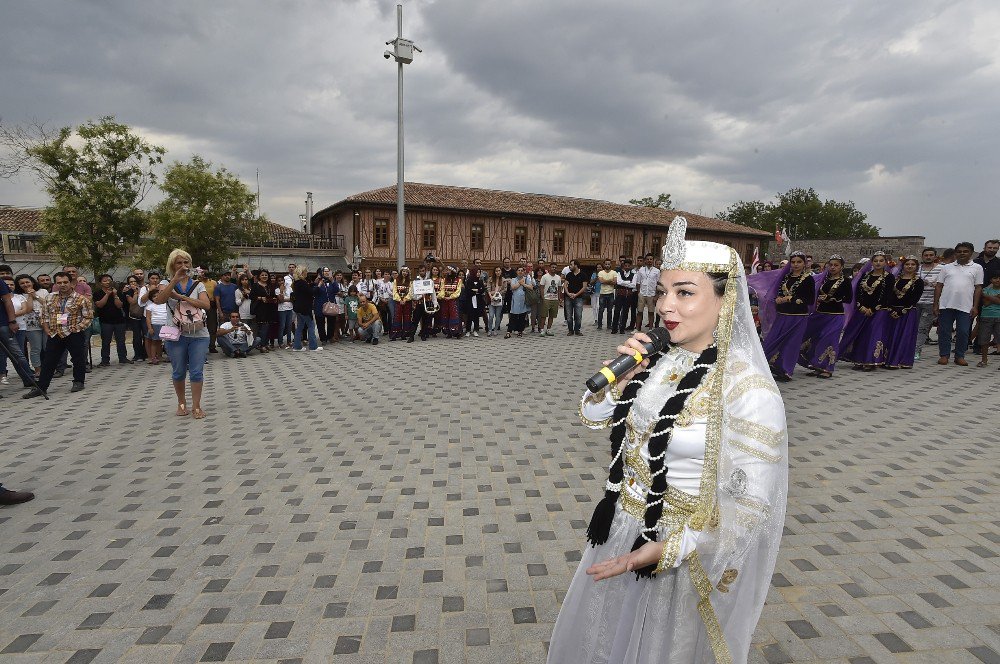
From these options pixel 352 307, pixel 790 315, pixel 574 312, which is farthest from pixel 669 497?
pixel 574 312

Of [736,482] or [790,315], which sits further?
[790,315]

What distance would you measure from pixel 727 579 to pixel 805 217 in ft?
265

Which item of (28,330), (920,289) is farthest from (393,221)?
(920,289)

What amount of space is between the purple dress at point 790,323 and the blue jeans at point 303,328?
942 cm

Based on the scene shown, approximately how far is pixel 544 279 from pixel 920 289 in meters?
7.98

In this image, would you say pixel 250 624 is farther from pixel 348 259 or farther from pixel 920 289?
pixel 348 259

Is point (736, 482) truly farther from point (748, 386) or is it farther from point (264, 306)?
point (264, 306)

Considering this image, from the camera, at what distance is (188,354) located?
6141 mm

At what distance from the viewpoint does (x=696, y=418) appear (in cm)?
162

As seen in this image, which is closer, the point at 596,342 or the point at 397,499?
the point at 397,499

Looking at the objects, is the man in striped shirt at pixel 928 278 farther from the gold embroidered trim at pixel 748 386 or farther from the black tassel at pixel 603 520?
the black tassel at pixel 603 520

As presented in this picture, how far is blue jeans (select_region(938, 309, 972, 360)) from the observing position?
30.3 feet

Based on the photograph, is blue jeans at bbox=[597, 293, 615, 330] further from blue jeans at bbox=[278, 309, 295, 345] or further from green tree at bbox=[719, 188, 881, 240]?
green tree at bbox=[719, 188, 881, 240]

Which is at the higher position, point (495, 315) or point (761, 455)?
point (761, 455)
